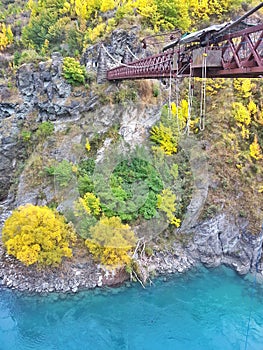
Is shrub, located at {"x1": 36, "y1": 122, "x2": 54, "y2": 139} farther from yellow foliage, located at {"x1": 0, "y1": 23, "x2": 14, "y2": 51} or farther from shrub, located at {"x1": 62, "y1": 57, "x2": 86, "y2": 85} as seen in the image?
yellow foliage, located at {"x1": 0, "y1": 23, "x2": 14, "y2": 51}

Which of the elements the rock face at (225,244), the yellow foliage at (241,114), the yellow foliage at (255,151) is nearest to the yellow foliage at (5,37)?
the yellow foliage at (241,114)

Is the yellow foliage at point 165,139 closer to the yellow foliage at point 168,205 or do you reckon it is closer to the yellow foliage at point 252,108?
the yellow foliage at point 168,205

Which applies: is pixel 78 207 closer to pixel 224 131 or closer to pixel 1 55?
pixel 224 131

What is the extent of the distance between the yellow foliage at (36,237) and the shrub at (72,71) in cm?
655

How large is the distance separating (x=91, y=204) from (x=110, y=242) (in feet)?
5.36

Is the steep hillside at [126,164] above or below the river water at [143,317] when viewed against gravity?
above

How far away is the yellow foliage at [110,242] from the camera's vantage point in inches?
472

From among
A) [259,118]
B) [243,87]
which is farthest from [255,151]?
[243,87]

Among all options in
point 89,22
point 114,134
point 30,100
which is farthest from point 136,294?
point 89,22

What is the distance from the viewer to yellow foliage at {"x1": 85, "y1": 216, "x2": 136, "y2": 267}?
39.3ft

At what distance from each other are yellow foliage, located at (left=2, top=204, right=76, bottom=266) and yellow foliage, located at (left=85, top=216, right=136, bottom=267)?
3.29 feet

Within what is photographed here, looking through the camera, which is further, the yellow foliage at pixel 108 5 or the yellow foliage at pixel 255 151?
the yellow foliage at pixel 108 5

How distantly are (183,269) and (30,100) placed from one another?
1087 centimetres

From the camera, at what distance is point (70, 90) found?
50.6 ft
